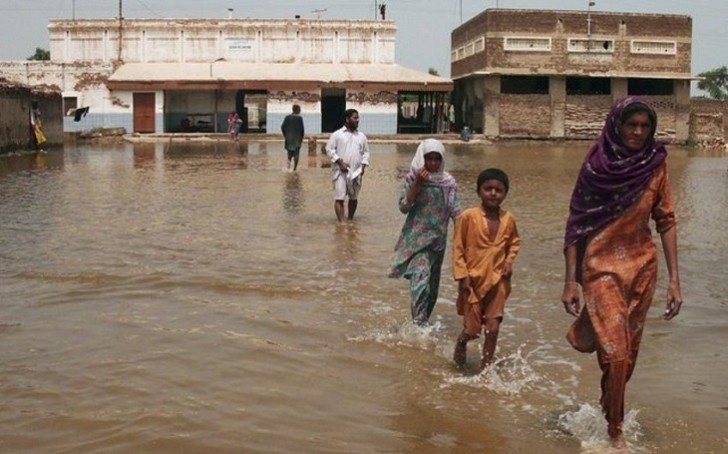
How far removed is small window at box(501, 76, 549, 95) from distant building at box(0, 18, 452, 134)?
10.9ft

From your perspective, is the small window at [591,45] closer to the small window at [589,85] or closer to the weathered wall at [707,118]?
the small window at [589,85]

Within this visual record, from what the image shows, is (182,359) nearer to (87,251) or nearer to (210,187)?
(87,251)

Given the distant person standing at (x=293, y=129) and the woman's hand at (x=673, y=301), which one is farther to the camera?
the distant person standing at (x=293, y=129)

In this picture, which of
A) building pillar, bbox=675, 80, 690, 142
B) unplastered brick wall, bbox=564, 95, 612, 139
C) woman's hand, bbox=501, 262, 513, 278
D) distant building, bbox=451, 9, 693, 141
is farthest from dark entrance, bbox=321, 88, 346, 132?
woman's hand, bbox=501, 262, 513, 278

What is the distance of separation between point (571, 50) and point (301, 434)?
4039 cm

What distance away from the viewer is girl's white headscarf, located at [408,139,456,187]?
5.76 meters

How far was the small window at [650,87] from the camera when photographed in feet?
145

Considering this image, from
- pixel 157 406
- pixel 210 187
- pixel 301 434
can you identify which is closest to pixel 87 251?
pixel 157 406

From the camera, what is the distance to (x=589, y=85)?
4469 centimetres

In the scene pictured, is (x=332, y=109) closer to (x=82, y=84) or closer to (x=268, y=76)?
(x=268, y=76)

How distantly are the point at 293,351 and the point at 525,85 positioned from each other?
40.3 metres

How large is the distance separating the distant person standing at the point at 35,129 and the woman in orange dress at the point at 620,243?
27.2 m

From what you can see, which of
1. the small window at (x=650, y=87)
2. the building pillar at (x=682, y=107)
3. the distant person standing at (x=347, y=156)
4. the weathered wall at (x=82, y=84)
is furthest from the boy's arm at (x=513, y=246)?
the small window at (x=650, y=87)

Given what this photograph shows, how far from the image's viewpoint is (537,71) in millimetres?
41906
